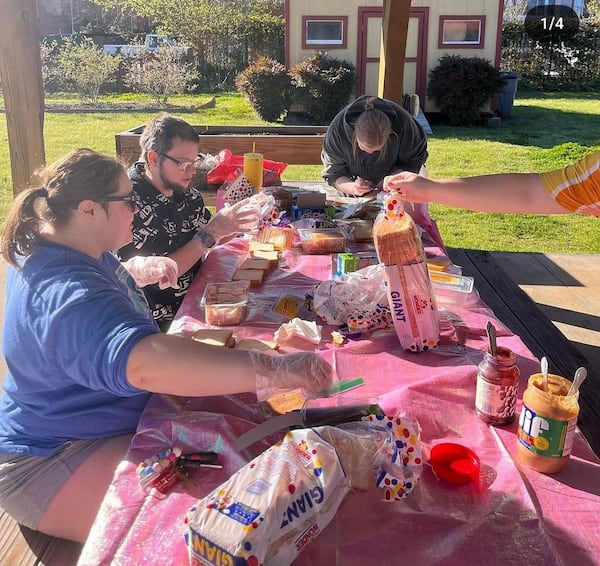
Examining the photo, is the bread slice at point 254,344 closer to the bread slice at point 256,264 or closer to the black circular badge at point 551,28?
the bread slice at point 256,264

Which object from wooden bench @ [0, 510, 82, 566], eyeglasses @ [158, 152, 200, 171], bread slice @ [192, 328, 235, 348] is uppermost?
eyeglasses @ [158, 152, 200, 171]

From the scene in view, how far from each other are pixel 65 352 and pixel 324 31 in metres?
13.3

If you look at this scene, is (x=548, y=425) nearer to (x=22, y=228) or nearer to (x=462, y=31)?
(x=22, y=228)

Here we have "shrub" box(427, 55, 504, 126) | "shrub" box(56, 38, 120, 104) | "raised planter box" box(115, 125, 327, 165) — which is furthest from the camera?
"shrub" box(56, 38, 120, 104)

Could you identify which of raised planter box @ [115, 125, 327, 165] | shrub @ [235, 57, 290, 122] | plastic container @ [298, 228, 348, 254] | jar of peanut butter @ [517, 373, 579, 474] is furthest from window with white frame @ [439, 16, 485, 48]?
jar of peanut butter @ [517, 373, 579, 474]

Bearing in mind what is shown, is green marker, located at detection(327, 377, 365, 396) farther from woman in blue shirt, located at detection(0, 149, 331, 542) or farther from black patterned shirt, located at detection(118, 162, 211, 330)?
black patterned shirt, located at detection(118, 162, 211, 330)

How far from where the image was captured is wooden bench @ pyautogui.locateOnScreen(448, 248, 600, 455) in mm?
2825

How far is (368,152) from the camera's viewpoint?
3.76m

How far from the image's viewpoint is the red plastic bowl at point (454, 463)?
4.17 ft

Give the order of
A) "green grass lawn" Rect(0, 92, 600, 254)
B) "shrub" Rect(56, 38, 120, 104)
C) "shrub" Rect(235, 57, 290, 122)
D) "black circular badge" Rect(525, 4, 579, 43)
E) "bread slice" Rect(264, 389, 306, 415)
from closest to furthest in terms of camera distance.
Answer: "bread slice" Rect(264, 389, 306, 415), "green grass lawn" Rect(0, 92, 600, 254), "shrub" Rect(235, 57, 290, 122), "shrub" Rect(56, 38, 120, 104), "black circular badge" Rect(525, 4, 579, 43)

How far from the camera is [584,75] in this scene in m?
18.1

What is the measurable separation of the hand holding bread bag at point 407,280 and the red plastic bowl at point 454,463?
0.53 metres

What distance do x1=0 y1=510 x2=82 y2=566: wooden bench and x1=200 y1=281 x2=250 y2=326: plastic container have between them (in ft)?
2.63

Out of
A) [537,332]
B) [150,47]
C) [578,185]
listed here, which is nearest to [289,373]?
[578,185]
